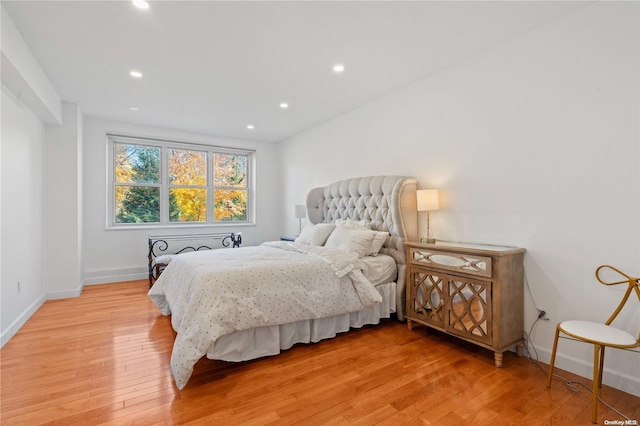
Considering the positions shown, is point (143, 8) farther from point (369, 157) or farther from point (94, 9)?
point (369, 157)

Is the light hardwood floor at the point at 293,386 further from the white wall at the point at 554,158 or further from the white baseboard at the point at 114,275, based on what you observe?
the white baseboard at the point at 114,275

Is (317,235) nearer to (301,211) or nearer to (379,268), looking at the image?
(379,268)

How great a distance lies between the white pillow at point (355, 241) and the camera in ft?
10.6

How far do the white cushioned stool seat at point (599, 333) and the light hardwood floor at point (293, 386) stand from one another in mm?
432

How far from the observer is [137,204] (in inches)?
205

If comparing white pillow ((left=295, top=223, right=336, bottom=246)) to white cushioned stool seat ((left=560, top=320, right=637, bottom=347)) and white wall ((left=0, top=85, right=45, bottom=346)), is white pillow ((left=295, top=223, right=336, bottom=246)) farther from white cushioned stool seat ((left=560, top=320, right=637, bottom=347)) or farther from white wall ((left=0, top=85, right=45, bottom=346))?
white wall ((left=0, top=85, right=45, bottom=346))

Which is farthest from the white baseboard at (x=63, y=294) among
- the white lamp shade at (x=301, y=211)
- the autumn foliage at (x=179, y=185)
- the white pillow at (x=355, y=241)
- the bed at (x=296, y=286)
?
the white pillow at (x=355, y=241)

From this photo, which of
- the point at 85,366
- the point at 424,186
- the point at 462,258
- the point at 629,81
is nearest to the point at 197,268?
the point at 85,366

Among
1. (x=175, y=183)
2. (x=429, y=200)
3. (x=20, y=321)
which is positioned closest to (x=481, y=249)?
(x=429, y=200)

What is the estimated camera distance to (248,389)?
78.5 inches

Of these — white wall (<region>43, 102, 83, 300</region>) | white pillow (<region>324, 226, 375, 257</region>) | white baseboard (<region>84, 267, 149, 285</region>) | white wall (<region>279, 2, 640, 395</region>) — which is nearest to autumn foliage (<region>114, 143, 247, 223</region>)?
white baseboard (<region>84, 267, 149, 285</region>)

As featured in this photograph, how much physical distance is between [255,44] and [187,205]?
3.78 metres

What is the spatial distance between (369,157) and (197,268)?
2.52 meters

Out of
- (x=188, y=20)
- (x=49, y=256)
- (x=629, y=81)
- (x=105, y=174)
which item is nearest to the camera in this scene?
(x=629, y=81)
